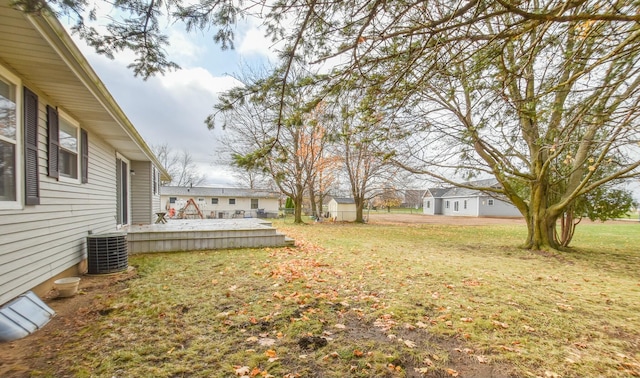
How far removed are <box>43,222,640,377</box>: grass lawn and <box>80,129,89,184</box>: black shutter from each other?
1918mm

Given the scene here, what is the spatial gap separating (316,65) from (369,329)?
10.7 feet

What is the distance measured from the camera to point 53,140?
13.2 ft

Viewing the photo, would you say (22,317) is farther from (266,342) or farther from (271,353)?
(271,353)

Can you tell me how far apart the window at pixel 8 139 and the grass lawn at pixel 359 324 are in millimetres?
1650

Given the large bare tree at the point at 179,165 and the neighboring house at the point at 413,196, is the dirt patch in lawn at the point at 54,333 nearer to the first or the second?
the neighboring house at the point at 413,196

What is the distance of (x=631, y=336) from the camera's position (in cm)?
284

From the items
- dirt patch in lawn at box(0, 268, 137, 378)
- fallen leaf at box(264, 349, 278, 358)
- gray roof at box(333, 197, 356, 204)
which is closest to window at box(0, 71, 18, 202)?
dirt patch in lawn at box(0, 268, 137, 378)

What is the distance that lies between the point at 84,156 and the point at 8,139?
8.11 ft

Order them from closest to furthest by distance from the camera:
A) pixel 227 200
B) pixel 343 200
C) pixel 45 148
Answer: pixel 45 148, pixel 343 200, pixel 227 200

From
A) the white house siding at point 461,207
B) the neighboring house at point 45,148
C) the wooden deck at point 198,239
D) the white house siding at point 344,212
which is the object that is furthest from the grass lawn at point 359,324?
the white house siding at point 461,207

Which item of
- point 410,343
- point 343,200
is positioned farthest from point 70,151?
point 343,200

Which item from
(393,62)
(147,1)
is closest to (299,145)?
(393,62)

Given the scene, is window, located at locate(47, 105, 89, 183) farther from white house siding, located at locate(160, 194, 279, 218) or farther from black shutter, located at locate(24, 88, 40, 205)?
white house siding, located at locate(160, 194, 279, 218)

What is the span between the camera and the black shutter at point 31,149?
333cm
